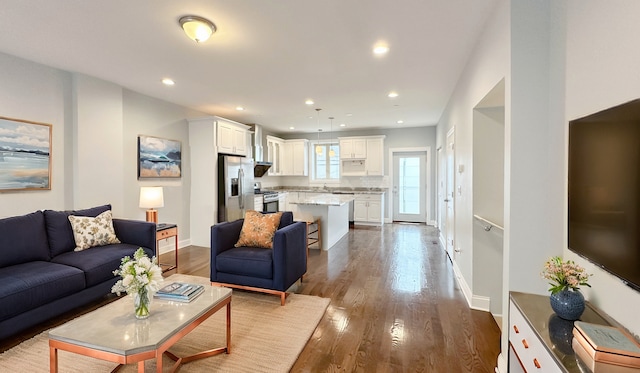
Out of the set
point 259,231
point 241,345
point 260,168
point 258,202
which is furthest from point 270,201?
point 241,345

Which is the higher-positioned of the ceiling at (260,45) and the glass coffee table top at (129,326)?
the ceiling at (260,45)

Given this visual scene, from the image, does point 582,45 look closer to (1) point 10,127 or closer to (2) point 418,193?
(1) point 10,127

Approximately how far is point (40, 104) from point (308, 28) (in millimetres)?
3329

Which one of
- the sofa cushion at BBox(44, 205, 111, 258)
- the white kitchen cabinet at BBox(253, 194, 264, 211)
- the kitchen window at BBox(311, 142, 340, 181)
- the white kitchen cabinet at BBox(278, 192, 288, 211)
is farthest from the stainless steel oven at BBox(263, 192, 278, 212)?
the sofa cushion at BBox(44, 205, 111, 258)

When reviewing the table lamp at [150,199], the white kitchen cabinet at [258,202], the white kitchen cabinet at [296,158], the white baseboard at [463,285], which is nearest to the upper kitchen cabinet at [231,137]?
the white kitchen cabinet at [258,202]

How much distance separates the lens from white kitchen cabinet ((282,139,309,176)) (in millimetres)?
8312

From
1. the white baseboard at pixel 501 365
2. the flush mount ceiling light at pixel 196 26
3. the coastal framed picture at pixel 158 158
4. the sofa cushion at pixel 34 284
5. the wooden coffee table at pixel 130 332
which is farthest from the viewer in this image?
the coastal framed picture at pixel 158 158

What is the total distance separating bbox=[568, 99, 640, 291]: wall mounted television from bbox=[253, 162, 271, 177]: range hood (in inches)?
238

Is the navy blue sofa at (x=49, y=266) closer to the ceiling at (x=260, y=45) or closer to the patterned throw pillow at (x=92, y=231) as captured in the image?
the patterned throw pillow at (x=92, y=231)

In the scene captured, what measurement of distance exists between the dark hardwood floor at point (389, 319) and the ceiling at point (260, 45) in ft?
8.50

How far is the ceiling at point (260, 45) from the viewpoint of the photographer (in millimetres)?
2191

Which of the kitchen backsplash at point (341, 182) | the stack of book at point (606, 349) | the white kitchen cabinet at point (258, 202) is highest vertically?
the kitchen backsplash at point (341, 182)

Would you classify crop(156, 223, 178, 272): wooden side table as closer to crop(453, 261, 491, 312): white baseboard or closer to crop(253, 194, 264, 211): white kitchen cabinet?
crop(253, 194, 264, 211): white kitchen cabinet

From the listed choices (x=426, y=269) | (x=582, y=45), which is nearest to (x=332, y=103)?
(x=426, y=269)
